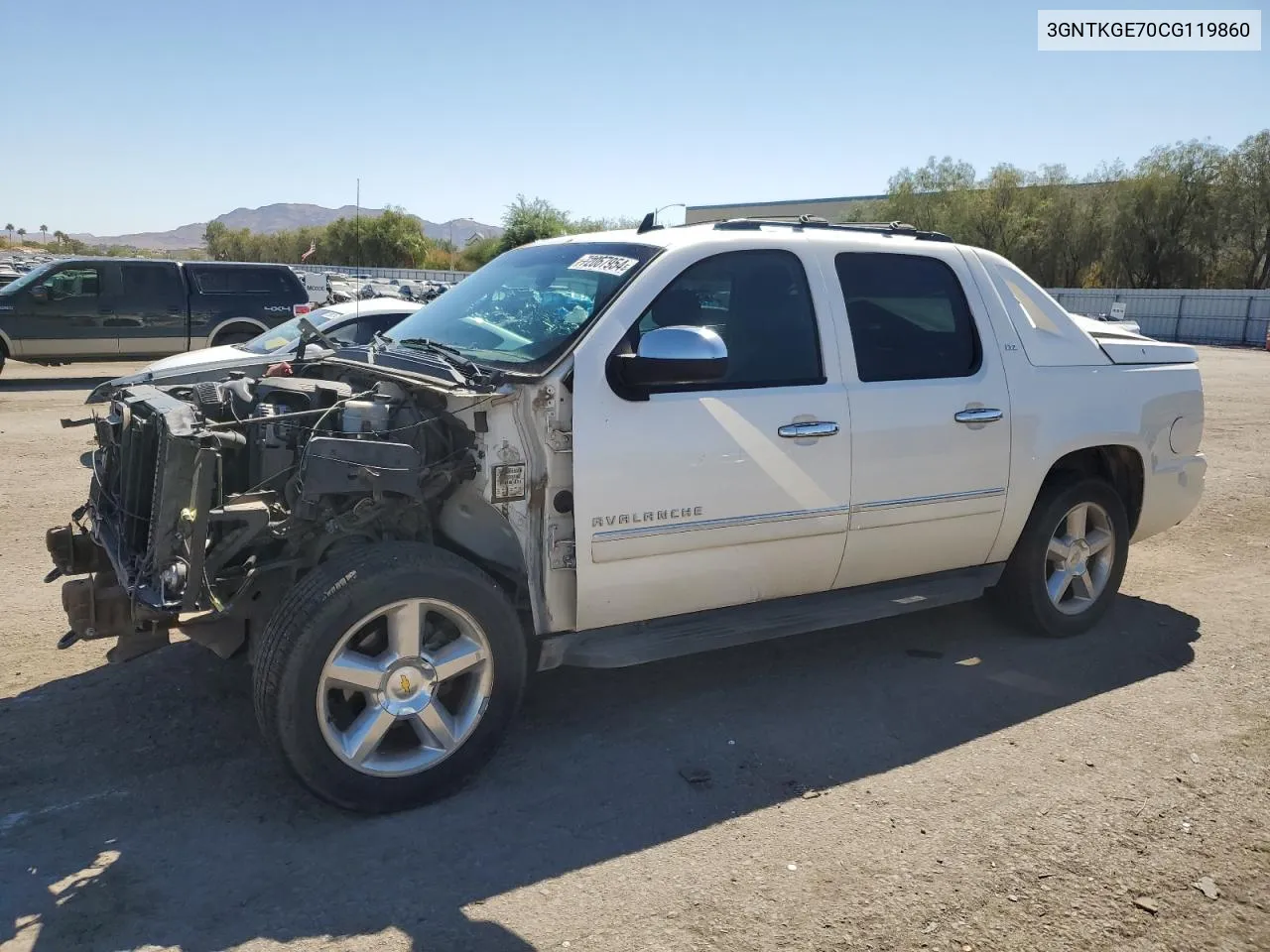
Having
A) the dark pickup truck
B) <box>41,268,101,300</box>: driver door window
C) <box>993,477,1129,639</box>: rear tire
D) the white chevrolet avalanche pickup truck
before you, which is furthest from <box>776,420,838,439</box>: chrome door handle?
<box>41,268,101,300</box>: driver door window

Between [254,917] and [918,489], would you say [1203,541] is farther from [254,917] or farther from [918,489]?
[254,917]

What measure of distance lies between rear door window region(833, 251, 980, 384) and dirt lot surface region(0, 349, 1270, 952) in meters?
1.48

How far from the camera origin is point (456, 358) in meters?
3.95

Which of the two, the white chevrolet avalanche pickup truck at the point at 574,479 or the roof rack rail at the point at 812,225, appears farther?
the roof rack rail at the point at 812,225

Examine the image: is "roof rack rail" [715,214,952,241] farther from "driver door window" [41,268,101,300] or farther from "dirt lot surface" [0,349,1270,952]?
"driver door window" [41,268,101,300]

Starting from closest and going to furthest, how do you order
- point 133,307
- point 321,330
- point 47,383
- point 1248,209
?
point 321,330 < point 133,307 < point 47,383 < point 1248,209

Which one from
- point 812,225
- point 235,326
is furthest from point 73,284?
point 812,225

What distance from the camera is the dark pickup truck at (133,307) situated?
1538 centimetres

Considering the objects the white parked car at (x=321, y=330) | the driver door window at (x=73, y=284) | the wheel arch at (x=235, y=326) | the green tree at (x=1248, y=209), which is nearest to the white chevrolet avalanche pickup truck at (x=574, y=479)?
the white parked car at (x=321, y=330)

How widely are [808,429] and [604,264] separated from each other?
1088 mm

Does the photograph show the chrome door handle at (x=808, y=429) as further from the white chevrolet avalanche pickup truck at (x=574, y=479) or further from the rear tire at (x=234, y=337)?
the rear tire at (x=234, y=337)

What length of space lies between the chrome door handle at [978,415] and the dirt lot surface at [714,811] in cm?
123

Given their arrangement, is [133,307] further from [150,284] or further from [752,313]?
[752,313]

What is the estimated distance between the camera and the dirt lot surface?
2.88m
